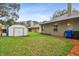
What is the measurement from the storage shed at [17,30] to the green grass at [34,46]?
78mm

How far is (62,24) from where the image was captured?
3566 mm

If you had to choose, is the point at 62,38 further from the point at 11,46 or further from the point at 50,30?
the point at 11,46

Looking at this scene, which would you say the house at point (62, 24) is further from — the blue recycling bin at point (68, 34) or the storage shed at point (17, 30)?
the storage shed at point (17, 30)

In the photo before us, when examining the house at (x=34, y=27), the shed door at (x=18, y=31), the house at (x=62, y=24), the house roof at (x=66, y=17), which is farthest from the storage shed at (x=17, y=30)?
the house roof at (x=66, y=17)

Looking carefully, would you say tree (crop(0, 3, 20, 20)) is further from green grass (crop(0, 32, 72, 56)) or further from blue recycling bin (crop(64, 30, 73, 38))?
blue recycling bin (crop(64, 30, 73, 38))

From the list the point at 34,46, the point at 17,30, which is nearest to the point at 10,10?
the point at 17,30

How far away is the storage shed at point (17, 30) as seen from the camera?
11.4 feet

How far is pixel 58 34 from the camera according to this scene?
3594mm

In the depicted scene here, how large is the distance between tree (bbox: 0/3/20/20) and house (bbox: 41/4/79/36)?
499 millimetres

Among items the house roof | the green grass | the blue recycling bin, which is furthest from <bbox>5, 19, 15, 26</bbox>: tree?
the blue recycling bin

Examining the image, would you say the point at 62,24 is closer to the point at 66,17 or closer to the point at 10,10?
the point at 66,17

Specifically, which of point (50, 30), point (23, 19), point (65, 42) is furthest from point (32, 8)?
point (65, 42)

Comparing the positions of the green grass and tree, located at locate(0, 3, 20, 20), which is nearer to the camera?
the green grass

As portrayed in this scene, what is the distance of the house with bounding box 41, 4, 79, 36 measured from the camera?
11.4ft
